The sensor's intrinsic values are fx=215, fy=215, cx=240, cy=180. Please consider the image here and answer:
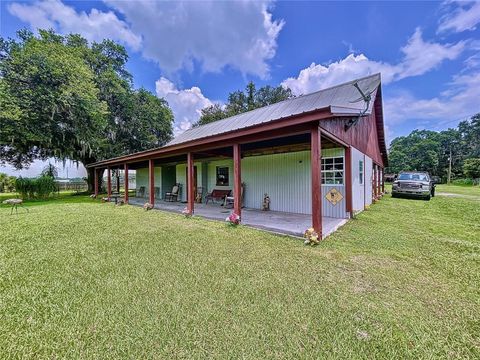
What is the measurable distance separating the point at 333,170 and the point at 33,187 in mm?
19038

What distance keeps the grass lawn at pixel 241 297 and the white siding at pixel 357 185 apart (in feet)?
9.31

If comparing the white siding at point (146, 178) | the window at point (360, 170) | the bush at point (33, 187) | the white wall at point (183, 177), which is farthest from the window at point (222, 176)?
the bush at point (33, 187)

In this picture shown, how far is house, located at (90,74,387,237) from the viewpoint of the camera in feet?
16.9

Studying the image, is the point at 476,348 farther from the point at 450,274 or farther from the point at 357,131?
the point at 357,131

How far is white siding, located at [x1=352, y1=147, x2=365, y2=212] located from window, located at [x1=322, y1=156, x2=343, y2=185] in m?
0.64

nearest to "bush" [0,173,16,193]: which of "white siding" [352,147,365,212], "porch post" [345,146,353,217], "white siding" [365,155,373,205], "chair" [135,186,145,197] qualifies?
"chair" [135,186,145,197]

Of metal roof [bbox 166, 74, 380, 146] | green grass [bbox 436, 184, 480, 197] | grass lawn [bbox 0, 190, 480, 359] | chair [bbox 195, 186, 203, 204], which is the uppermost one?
metal roof [bbox 166, 74, 380, 146]

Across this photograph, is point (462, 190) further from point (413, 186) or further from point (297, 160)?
point (297, 160)

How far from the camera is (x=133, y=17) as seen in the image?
9969 mm

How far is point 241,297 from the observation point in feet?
8.56

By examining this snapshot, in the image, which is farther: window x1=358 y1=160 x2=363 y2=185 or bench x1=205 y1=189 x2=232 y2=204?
bench x1=205 y1=189 x2=232 y2=204

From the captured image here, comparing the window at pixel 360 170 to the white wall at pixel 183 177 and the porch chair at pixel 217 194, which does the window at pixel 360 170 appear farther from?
the white wall at pixel 183 177

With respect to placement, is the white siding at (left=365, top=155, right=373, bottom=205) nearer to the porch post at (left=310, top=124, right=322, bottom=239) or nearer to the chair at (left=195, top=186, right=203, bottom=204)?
the porch post at (left=310, top=124, right=322, bottom=239)

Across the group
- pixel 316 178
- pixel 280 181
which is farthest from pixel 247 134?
pixel 280 181
